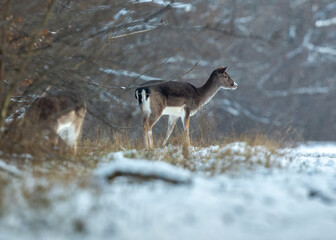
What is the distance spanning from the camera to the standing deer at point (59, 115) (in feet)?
22.1

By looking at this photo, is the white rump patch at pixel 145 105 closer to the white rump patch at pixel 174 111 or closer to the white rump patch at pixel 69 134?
the white rump patch at pixel 174 111

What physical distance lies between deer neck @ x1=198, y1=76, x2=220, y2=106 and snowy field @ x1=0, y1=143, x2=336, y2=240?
581 cm

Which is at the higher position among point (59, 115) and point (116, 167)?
point (59, 115)

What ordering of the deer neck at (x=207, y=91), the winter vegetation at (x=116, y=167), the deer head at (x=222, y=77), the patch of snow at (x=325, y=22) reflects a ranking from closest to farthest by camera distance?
the winter vegetation at (x=116, y=167)
the deer neck at (x=207, y=91)
the deer head at (x=222, y=77)
the patch of snow at (x=325, y=22)

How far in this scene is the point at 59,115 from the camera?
694cm

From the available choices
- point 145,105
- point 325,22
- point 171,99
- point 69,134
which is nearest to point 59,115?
point 69,134

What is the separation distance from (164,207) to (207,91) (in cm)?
737

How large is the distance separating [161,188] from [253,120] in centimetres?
2271

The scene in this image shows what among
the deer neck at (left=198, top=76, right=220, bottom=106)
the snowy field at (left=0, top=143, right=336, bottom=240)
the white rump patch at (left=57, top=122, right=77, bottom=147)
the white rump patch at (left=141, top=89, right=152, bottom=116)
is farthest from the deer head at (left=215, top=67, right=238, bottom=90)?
the snowy field at (left=0, top=143, right=336, bottom=240)

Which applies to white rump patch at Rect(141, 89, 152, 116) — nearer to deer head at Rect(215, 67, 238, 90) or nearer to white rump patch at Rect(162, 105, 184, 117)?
white rump patch at Rect(162, 105, 184, 117)

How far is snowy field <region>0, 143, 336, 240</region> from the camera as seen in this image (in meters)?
3.73

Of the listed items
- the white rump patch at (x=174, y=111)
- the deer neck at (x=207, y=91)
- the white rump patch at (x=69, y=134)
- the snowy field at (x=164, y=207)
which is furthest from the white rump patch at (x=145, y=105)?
the snowy field at (x=164, y=207)

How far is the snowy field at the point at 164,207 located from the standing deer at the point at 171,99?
445cm

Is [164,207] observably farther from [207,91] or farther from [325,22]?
[325,22]
